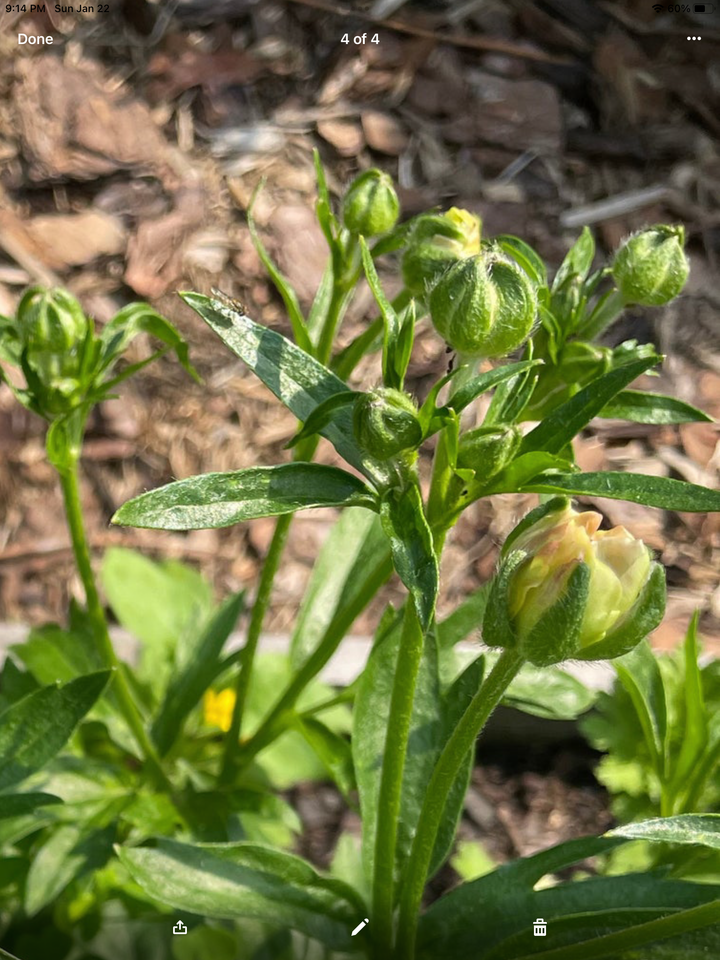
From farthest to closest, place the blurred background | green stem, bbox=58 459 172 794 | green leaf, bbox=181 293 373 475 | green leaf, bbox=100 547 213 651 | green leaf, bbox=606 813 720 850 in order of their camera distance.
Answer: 1. the blurred background
2. green leaf, bbox=100 547 213 651
3. green stem, bbox=58 459 172 794
4. green leaf, bbox=181 293 373 475
5. green leaf, bbox=606 813 720 850

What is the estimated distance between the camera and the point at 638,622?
69 centimetres

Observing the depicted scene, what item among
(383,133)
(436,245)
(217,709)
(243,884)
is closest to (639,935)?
(243,884)

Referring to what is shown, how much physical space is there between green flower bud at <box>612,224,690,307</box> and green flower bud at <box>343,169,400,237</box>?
216mm

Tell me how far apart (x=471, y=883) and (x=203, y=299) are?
589 mm

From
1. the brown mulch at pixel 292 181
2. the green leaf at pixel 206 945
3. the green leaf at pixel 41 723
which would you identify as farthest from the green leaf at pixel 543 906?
the brown mulch at pixel 292 181

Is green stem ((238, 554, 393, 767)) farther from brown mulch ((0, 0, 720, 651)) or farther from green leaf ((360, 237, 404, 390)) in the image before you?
brown mulch ((0, 0, 720, 651))

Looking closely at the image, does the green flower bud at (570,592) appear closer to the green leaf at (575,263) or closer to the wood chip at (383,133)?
the green leaf at (575,263)

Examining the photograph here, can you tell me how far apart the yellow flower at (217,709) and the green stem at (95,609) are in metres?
0.23

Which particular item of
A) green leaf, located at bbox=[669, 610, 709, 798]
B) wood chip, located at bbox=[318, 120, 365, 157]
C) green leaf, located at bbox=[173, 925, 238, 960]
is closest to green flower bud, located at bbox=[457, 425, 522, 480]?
green leaf, located at bbox=[669, 610, 709, 798]

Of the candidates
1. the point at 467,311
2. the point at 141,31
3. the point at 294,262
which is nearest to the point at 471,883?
the point at 467,311

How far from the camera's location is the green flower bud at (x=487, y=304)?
71 centimetres

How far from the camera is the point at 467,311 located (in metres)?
0.72

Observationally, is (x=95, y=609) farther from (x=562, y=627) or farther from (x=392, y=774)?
(x=562, y=627)

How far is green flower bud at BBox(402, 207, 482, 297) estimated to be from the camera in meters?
0.88
